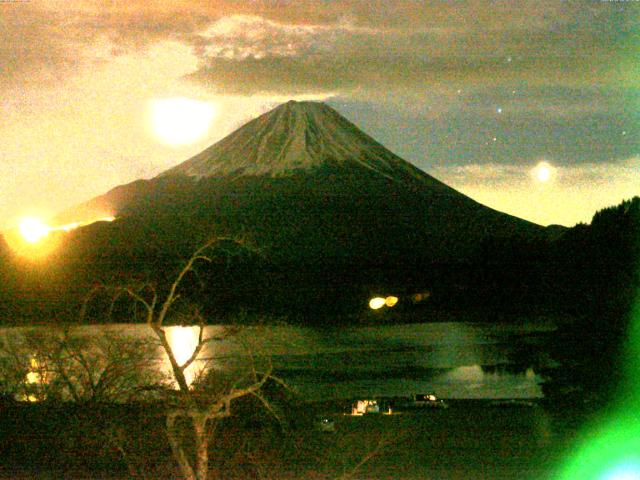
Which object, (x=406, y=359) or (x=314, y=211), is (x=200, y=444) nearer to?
(x=406, y=359)

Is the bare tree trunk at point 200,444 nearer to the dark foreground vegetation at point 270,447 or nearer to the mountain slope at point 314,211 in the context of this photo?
the dark foreground vegetation at point 270,447

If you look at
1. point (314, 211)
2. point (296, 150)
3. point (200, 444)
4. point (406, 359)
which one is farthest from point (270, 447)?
point (296, 150)

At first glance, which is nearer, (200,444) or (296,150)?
(200,444)

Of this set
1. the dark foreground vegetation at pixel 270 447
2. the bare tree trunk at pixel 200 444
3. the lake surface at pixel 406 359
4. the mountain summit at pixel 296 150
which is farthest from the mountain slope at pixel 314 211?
the bare tree trunk at pixel 200 444

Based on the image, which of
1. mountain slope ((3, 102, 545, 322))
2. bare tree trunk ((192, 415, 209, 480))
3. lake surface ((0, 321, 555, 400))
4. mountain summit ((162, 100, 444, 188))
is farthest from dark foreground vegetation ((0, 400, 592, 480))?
mountain summit ((162, 100, 444, 188))

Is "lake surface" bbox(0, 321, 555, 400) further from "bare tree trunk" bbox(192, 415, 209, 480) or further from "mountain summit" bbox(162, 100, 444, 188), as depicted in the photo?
"mountain summit" bbox(162, 100, 444, 188)

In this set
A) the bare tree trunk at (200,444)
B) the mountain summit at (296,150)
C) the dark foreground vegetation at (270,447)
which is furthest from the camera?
the mountain summit at (296,150)

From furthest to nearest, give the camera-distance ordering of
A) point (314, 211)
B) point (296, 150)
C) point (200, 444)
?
1. point (296, 150)
2. point (314, 211)
3. point (200, 444)
